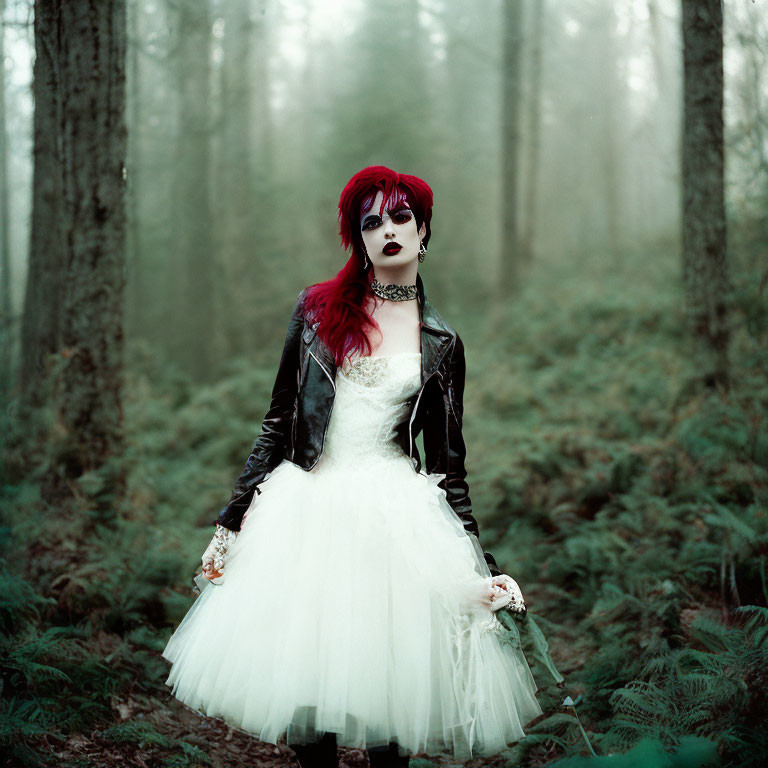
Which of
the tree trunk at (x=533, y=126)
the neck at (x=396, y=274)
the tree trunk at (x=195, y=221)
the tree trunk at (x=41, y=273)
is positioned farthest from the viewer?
the tree trunk at (x=533, y=126)

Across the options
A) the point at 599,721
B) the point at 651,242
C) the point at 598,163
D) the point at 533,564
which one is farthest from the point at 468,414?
the point at 598,163

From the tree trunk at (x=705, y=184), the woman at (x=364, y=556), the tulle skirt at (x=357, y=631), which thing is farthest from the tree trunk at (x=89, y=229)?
the tree trunk at (x=705, y=184)

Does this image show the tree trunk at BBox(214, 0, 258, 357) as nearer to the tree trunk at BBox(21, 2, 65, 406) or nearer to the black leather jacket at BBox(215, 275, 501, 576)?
the tree trunk at BBox(21, 2, 65, 406)

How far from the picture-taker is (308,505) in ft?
8.87

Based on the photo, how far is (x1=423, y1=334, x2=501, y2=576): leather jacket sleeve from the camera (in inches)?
111

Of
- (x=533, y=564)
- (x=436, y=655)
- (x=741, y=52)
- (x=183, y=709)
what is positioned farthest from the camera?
(x=741, y=52)

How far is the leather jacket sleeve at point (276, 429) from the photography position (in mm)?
2770

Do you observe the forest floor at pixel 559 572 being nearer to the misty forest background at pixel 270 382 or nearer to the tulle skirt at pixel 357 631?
the misty forest background at pixel 270 382

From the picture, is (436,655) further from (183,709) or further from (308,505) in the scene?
(183,709)

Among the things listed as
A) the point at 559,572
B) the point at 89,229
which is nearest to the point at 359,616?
the point at 559,572

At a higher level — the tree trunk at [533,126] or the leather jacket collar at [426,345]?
the tree trunk at [533,126]

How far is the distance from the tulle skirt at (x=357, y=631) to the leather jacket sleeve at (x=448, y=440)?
93 mm

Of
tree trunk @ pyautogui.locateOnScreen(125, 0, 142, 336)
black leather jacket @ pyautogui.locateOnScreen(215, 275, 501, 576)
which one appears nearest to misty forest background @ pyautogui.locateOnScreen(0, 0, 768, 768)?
tree trunk @ pyautogui.locateOnScreen(125, 0, 142, 336)

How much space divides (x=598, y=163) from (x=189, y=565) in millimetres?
23847
